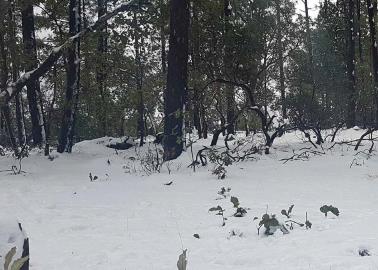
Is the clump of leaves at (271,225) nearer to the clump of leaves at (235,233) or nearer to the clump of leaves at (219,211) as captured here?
the clump of leaves at (235,233)

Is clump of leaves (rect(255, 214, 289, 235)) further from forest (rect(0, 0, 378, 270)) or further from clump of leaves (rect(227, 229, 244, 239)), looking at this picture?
clump of leaves (rect(227, 229, 244, 239))

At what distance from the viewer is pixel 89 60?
14.4 metres

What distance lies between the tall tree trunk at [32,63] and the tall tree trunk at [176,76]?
16.1ft

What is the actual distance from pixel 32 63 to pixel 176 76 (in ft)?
17.6

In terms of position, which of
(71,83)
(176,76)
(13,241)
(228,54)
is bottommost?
(13,241)

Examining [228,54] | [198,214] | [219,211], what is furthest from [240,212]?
[228,54]

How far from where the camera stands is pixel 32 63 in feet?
43.2

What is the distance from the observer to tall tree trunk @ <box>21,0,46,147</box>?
13115 millimetres

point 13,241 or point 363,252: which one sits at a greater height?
point 13,241

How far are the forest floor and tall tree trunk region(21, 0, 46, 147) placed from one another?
4864mm

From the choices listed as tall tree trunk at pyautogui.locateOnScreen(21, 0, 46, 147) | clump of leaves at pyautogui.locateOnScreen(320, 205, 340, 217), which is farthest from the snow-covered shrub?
tall tree trunk at pyautogui.locateOnScreen(21, 0, 46, 147)

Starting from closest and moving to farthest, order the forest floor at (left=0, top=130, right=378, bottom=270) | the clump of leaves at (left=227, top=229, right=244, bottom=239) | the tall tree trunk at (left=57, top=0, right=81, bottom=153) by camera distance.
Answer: the forest floor at (left=0, top=130, right=378, bottom=270), the clump of leaves at (left=227, top=229, right=244, bottom=239), the tall tree trunk at (left=57, top=0, right=81, bottom=153)

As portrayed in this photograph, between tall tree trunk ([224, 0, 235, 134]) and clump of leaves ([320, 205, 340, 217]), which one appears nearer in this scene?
clump of leaves ([320, 205, 340, 217])

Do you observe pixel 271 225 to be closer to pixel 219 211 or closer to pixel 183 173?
pixel 219 211
